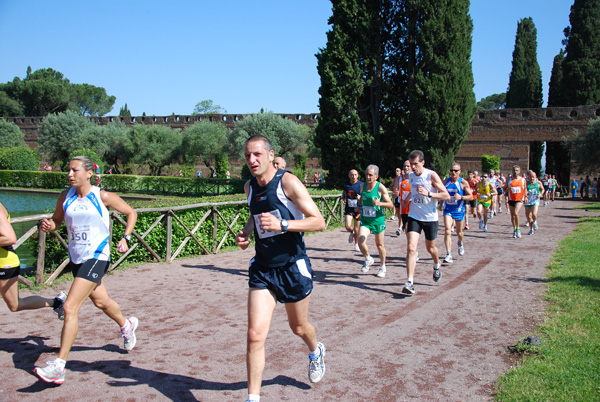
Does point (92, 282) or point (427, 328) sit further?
point (427, 328)

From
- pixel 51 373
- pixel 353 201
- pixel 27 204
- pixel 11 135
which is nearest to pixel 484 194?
pixel 353 201

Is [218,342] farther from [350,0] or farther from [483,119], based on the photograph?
[483,119]

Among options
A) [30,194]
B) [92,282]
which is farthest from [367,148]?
[30,194]

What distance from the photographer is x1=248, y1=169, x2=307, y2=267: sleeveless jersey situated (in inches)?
147

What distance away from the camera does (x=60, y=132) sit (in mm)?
49500

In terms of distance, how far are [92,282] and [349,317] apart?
10.5 feet

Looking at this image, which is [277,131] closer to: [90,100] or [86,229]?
[86,229]

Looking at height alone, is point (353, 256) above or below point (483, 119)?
below

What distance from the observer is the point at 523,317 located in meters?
6.26

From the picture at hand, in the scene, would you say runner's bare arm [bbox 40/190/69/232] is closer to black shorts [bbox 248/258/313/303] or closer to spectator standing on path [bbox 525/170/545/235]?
black shorts [bbox 248/258/313/303]

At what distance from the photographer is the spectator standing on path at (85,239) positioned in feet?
14.1

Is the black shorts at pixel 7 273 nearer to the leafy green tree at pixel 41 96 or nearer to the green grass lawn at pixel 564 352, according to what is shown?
the green grass lawn at pixel 564 352

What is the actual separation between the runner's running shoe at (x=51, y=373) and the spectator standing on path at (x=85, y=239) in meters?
0.19

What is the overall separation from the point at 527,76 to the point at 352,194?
38.1 metres
